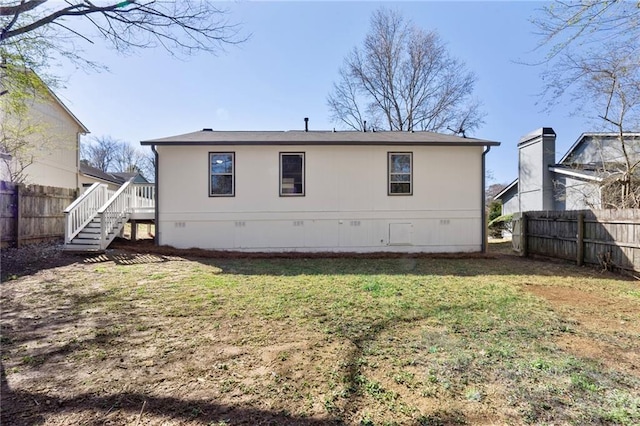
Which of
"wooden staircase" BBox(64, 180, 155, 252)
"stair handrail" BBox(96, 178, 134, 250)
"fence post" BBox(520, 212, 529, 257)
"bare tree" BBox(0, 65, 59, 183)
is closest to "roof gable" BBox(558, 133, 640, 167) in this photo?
"fence post" BBox(520, 212, 529, 257)

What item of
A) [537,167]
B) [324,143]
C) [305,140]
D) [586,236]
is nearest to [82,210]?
[305,140]

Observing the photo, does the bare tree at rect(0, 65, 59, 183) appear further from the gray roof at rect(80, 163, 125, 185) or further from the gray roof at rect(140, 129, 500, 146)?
the gray roof at rect(80, 163, 125, 185)

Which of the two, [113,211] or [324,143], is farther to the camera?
[324,143]

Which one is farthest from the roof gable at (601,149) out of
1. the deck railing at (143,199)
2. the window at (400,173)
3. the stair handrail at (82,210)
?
the stair handrail at (82,210)

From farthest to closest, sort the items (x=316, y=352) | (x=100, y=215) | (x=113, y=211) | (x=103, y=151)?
(x=103, y=151)
(x=113, y=211)
(x=100, y=215)
(x=316, y=352)

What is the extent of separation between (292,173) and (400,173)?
3272 mm

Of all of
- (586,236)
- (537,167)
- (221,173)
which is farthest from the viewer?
(537,167)

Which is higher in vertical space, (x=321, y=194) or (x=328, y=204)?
(x=321, y=194)

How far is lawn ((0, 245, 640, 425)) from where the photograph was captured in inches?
83.5

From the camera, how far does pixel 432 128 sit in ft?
72.7

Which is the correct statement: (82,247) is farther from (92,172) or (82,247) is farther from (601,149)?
(601,149)

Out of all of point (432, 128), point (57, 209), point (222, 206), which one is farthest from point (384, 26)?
point (57, 209)

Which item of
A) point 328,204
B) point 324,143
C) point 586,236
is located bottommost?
point 586,236

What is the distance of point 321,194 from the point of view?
31.5 ft
